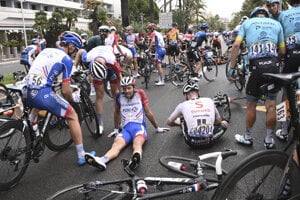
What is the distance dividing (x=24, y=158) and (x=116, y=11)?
9434 cm

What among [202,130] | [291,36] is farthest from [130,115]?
[291,36]

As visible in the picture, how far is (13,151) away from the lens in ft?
13.9

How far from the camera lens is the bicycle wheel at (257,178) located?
240 cm

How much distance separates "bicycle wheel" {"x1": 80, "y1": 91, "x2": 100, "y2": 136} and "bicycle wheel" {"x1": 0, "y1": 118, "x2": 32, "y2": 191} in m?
1.49

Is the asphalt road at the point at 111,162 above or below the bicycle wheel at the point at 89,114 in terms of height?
below

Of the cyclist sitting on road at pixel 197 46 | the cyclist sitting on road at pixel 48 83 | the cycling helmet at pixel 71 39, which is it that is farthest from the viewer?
the cyclist sitting on road at pixel 197 46

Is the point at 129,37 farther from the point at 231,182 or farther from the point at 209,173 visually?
the point at 231,182

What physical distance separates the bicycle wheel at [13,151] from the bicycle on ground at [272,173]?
9.28 feet

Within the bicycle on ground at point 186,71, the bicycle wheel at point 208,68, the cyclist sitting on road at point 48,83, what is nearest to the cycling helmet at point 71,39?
the cyclist sitting on road at point 48,83

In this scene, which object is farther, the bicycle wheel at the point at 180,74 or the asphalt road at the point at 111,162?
the bicycle wheel at the point at 180,74

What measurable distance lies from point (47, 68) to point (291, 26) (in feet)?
12.1

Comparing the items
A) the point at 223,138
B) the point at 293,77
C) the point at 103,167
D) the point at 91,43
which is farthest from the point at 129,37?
the point at 293,77

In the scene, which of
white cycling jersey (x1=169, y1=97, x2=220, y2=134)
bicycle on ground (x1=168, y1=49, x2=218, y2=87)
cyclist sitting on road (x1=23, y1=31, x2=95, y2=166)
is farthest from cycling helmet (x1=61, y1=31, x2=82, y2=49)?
bicycle on ground (x1=168, y1=49, x2=218, y2=87)

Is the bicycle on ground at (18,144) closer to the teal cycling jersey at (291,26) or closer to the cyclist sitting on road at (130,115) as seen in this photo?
the cyclist sitting on road at (130,115)
